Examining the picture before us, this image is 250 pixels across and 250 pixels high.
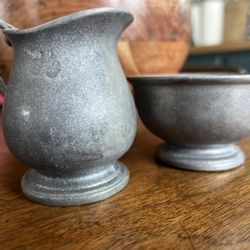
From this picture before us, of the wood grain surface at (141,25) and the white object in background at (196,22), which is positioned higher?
the wood grain surface at (141,25)

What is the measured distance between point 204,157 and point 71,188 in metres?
0.21

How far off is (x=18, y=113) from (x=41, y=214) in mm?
113

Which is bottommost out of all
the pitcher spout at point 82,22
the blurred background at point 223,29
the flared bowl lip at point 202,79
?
the blurred background at point 223,29

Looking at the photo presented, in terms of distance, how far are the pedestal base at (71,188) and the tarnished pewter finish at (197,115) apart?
120 millimetres

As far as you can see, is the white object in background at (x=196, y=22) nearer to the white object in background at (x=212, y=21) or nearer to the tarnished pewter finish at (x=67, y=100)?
the white object in background at (x=212, y=21)

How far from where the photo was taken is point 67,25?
31cm

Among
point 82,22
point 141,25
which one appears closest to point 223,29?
point 141,25

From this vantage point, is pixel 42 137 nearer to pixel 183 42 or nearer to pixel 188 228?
pixel 188 228

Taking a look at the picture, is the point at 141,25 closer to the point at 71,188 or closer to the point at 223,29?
the point at 71,188

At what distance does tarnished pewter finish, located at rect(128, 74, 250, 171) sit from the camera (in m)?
0.42

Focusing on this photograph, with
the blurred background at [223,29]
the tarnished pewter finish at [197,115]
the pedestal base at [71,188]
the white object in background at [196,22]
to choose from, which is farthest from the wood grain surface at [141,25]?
the white object in background at [196,22]

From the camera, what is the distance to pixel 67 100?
0.33 metres

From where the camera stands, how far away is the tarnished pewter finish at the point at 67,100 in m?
0.33

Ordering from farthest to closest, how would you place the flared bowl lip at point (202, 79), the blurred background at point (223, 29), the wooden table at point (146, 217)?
the blurred background at point (223, 29), the flared bowl lip at point (202, 79), the wooden table at point (146, 217)
